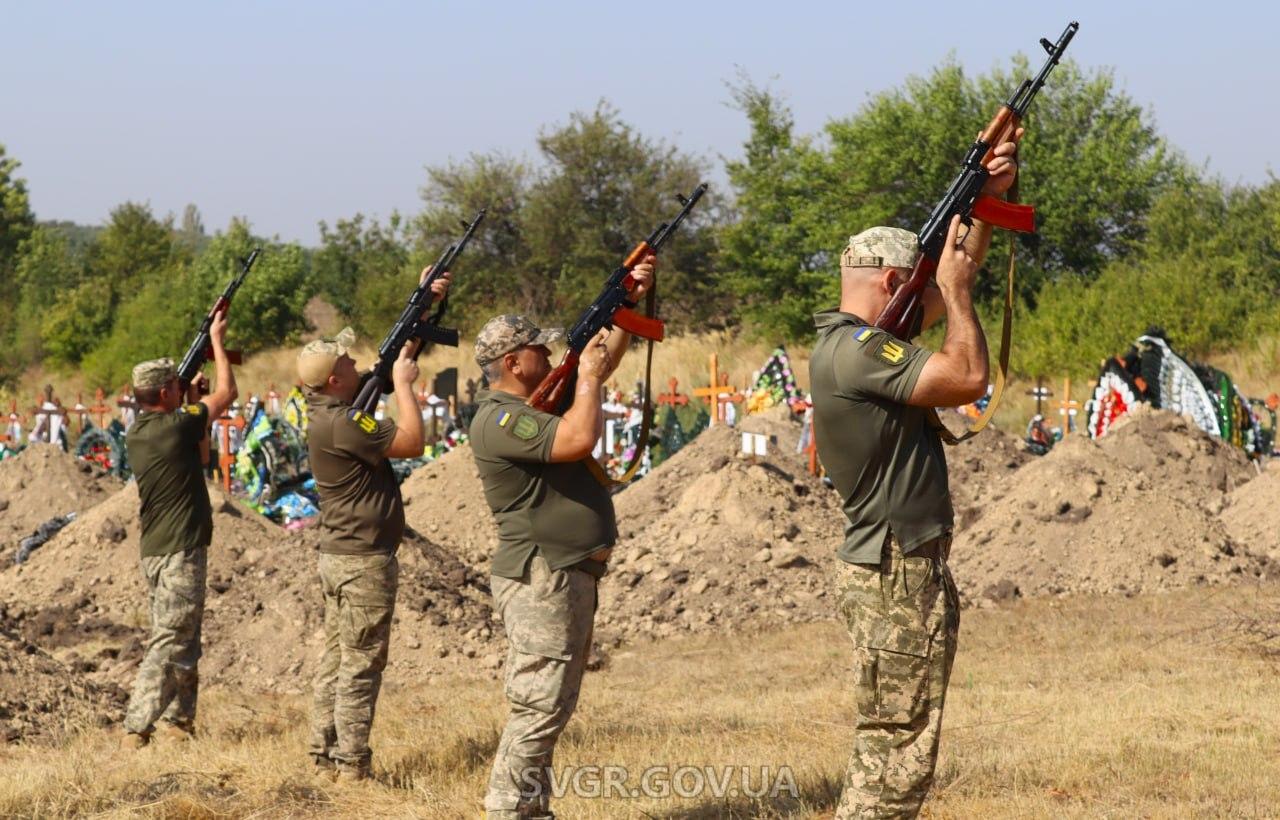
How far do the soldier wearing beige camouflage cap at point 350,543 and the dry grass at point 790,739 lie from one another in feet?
0.88

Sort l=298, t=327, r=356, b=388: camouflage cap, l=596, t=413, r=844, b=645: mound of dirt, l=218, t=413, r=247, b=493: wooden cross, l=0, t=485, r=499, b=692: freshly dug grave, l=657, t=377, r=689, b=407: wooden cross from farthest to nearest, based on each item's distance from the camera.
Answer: l=657, t=377, r=689, b=407: wooden cross
l=218, t=413, r=247, b=493: wooden cross
l=596, t=413, r=844, b=645: mound of dirt
l=0, t=485, r=499, b=692: freshly dug grave
l=298, t=327, r=356, b=388: camouflage cap

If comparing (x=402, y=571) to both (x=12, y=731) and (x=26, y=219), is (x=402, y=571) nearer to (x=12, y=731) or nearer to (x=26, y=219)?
(x=12, y=731)

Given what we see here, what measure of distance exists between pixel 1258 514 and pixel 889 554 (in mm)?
11376

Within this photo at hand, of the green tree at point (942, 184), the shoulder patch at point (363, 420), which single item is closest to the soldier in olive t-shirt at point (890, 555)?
the shoulder patch at point (363, 420)

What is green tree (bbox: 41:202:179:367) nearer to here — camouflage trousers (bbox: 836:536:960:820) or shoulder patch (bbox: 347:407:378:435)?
shoulder patch (bbox: 347:407:378:435)

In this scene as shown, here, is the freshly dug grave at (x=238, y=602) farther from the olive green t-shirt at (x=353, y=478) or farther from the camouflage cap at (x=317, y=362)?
the camouflage cap at (x=317, y=362)

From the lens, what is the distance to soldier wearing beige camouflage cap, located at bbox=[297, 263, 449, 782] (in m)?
6.60

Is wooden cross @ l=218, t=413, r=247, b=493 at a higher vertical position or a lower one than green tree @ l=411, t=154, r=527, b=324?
lower

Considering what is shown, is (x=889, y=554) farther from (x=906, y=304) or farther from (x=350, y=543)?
(x=350, y=543)

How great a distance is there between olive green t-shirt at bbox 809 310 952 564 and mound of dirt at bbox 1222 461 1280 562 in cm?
1018

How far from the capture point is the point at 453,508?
1645cm

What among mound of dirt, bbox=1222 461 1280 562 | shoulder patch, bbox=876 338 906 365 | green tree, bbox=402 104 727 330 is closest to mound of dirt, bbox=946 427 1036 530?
mound of dirt, bbox=1222 461 1280 562

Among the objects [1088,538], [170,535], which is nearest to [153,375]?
[170,535]

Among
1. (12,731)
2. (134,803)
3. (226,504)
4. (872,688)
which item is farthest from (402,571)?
(872,688)
